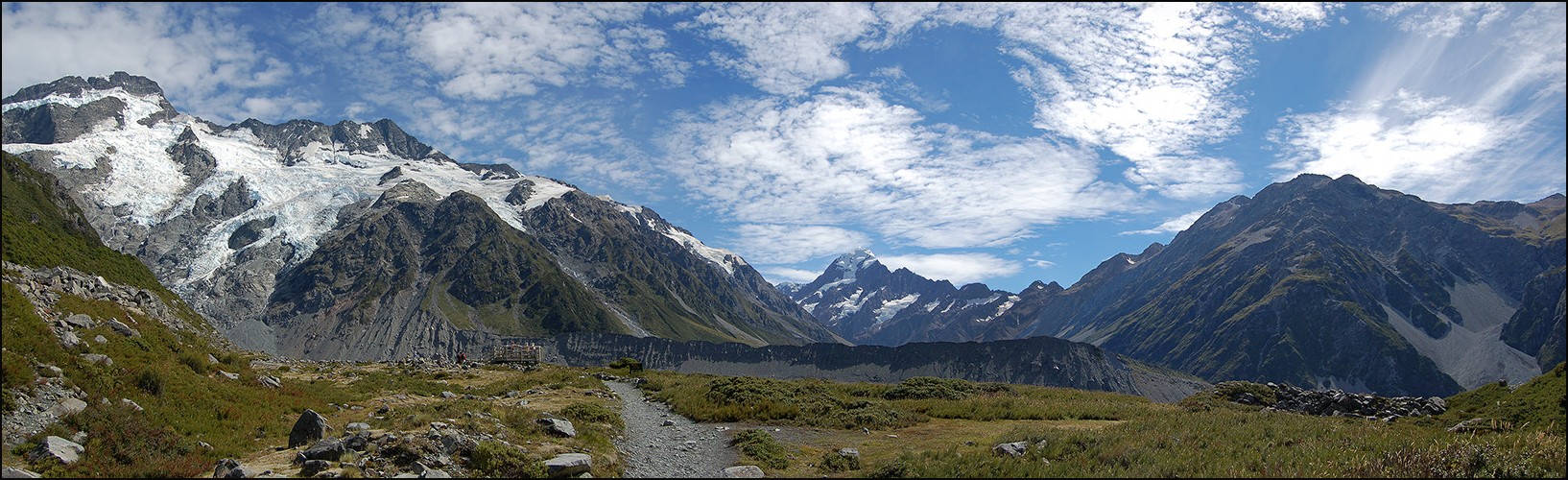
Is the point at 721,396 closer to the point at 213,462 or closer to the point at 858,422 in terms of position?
the point at 858,422

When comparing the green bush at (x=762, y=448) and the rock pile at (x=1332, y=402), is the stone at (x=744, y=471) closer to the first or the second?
the green bush at (x=762, y=448)

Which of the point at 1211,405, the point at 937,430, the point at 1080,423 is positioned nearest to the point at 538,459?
the point at 937,430

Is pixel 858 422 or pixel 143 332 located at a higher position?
pixel 143 332

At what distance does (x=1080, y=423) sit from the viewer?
1276 inches

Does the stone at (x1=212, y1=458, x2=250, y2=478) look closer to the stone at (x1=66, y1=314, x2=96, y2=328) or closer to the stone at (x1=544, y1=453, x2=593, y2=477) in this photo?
the stone at (x1=544, y1=453, x2=593, y2=477)

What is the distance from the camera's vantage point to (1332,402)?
Result: 38.6m

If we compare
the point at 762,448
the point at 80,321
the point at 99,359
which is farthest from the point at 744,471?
the point at 80,321

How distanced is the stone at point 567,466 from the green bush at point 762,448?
16.6 ft

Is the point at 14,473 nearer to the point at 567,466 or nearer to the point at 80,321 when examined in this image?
the point at 80,321

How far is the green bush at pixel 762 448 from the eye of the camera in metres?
21.9

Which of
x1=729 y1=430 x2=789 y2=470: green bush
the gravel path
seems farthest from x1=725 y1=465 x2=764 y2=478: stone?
x1=729 y1=430 x2=789 y2=470: green bush

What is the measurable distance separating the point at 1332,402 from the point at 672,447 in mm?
34485

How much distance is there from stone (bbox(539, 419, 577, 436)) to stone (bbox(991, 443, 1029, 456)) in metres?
13.4

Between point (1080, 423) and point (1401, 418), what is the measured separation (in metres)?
14.3
